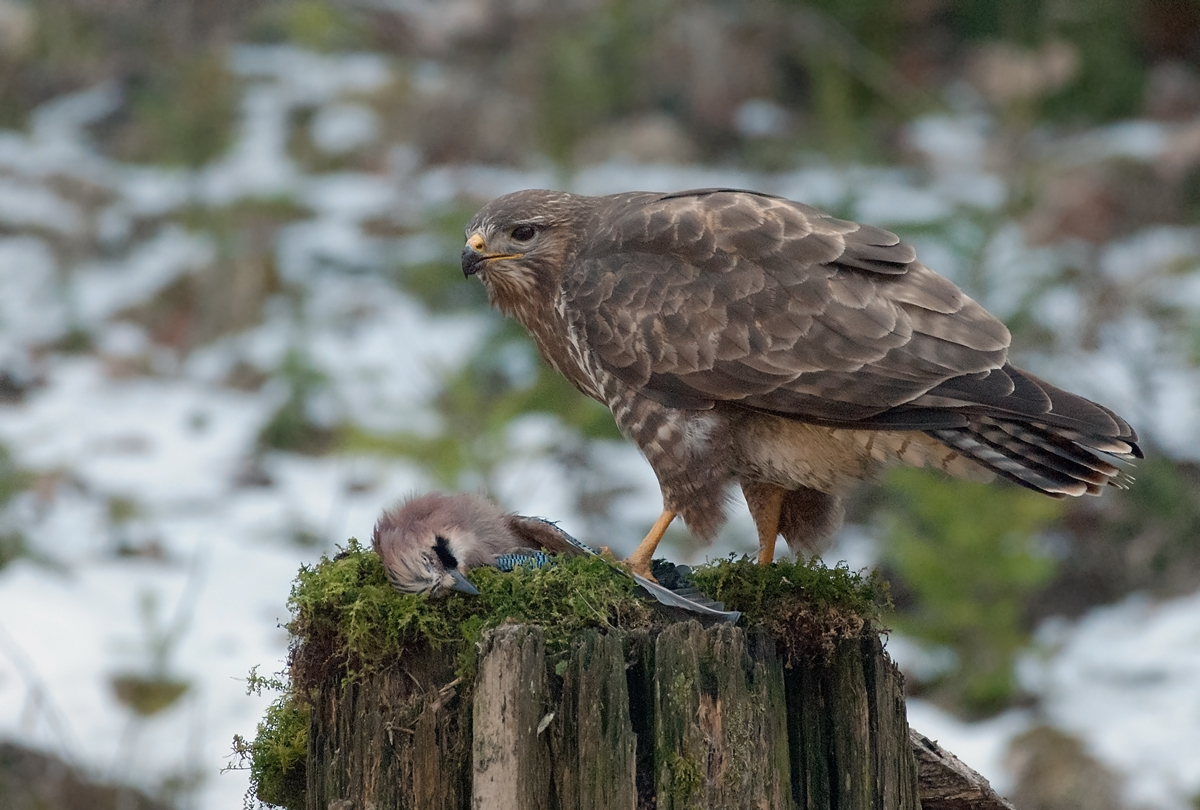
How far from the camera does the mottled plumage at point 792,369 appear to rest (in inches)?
157

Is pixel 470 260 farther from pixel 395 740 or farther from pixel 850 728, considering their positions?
pixel 850 728

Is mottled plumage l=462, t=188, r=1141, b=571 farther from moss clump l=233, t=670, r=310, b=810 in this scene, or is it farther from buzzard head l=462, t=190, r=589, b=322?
moss clump l=233, t=670, r=310, b=810

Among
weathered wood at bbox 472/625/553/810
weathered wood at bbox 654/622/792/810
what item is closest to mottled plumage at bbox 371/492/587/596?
weathered wood at bbox 472/625/553/810

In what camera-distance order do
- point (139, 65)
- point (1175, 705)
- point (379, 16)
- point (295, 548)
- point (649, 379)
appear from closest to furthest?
point (649, 379)
point (1175, 705)
point (295, 548)
point (139, 65)
point (379, 16)

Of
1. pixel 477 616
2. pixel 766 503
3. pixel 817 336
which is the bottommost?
pixel 477 616

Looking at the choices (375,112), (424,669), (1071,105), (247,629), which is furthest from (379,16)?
(424,669)

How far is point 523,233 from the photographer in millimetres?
4918

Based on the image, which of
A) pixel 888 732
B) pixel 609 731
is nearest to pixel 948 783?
pixel 888 732

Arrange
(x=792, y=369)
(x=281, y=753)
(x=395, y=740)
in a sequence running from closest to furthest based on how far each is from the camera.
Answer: (x=395, y=740)
(x=281, y=753)
(x=792, y=369)

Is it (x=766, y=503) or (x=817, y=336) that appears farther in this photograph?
(x=766, y=503)

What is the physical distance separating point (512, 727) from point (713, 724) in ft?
1.48

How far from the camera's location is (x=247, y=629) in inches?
281

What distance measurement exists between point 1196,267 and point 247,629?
6685 mm

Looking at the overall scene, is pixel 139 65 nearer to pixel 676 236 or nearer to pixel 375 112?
pixel 375 112
